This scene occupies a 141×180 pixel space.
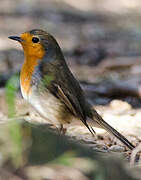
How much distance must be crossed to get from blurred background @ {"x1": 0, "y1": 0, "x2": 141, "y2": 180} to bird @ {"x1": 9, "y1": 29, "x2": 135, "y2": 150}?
178 millimetres

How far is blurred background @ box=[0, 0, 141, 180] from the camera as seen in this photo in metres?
3.74

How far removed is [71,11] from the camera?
1254 cm

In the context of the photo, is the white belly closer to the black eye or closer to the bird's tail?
the bird's tail

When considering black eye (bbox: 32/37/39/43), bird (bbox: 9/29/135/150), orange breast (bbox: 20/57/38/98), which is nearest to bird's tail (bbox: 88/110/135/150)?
bird (bbox: 9/29/135/150)

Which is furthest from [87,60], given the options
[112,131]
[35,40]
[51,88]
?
[112,131]

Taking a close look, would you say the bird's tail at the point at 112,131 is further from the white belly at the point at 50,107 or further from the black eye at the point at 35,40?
the black eye at the point at 35,40

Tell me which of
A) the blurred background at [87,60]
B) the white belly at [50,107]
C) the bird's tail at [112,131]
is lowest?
the blurred background at [87,60]

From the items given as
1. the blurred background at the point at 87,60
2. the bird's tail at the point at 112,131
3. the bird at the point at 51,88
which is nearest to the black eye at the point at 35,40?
the bird at the point at 51,88

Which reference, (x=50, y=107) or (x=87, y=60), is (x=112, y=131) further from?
(x=87, y=60)

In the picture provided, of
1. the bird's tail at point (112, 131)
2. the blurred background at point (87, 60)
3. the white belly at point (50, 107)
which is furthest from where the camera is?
the white belly at point (50, 107)

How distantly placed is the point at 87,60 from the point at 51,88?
377 centimetres

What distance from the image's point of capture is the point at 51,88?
214 inches

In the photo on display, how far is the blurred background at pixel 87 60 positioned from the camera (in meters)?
3.74

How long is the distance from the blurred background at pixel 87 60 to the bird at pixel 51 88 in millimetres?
178
